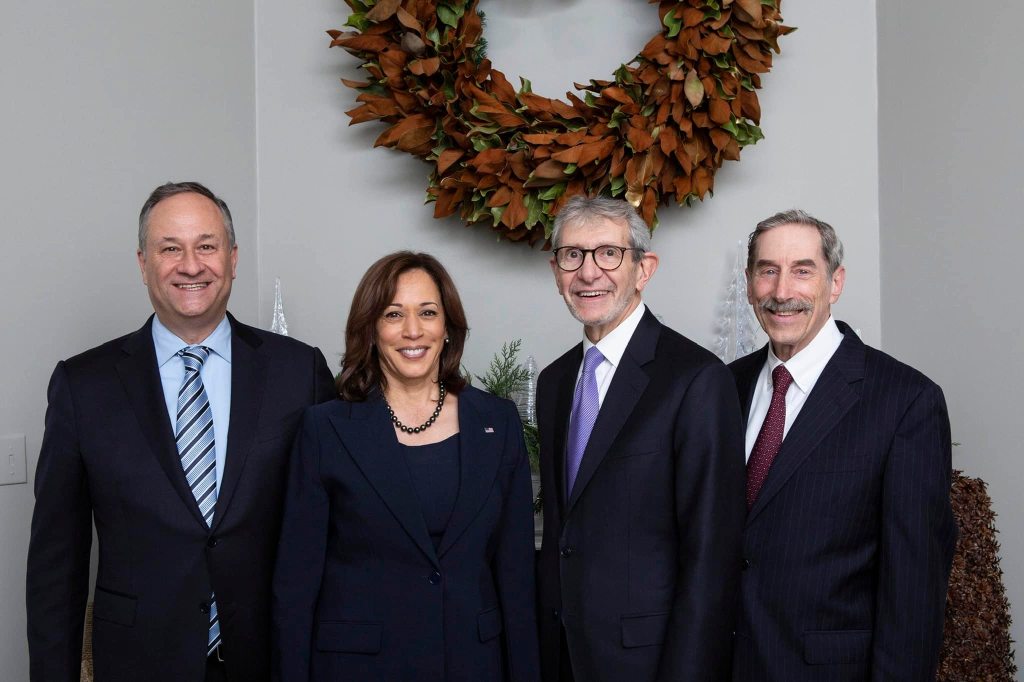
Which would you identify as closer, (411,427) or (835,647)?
(835,647)

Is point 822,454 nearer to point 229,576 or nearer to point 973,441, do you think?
point 973,441

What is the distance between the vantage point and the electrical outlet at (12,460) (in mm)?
1890

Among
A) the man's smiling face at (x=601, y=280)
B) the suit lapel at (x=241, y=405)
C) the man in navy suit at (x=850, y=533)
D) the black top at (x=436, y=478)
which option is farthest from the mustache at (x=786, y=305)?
the suit lapel at (x=241, y=405)

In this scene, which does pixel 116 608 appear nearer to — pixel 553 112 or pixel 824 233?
pixel 824 233

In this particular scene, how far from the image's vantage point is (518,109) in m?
2.49

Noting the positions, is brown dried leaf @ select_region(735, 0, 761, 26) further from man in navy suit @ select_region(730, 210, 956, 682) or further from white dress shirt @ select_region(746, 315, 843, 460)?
man in navy suit @ select_region(730, 210, 956, 682)

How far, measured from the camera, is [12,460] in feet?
6.27

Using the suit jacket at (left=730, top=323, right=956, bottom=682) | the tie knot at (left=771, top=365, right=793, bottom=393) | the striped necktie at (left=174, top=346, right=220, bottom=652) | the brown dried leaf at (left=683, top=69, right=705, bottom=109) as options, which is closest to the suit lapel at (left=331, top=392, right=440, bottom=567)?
the striped necktie at (left=174, top=346, right=220, bottom=652)

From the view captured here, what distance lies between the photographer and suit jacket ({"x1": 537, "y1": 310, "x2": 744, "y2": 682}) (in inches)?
60.6

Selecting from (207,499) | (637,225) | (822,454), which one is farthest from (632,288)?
(207,499)

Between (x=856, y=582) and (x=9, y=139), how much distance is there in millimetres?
1834

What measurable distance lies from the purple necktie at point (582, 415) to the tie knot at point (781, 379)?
335 millimetres

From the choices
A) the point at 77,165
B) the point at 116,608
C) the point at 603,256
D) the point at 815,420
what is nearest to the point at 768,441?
the point at 815,420

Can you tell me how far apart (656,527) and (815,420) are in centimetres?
34
